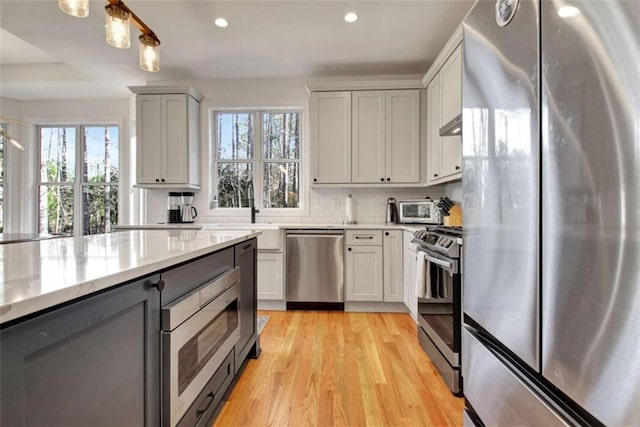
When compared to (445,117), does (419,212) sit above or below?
below

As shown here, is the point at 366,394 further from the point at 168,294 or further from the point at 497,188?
the point at 497,188

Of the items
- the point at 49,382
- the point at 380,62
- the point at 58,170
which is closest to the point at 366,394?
the point at 49,382

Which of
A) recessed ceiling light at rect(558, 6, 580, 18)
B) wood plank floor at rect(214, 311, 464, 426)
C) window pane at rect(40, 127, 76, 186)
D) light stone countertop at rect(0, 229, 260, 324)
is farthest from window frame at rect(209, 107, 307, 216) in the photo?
recessed ceiling light at rect(558, 6, 580, 18)

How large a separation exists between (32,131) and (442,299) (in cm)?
663

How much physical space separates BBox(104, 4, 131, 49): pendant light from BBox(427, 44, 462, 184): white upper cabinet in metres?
2.29

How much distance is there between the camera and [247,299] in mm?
2059

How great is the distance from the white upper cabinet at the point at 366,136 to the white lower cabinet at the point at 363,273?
2.72 ft

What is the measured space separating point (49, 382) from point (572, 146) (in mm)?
1186

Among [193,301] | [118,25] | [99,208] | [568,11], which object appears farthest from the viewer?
[99,208]

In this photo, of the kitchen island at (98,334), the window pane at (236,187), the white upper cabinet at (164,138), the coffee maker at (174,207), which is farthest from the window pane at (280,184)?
the kitchen island at (98,334)

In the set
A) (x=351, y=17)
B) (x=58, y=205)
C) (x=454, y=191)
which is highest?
(x=351, y=17)

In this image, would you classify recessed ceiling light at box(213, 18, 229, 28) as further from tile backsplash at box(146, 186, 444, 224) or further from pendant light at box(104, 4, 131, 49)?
tile backsplash at box(146, 186, 444, 224)

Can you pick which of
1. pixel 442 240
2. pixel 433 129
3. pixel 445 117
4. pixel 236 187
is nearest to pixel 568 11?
pixel 442 240

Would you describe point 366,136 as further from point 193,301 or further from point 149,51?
point 193,301
